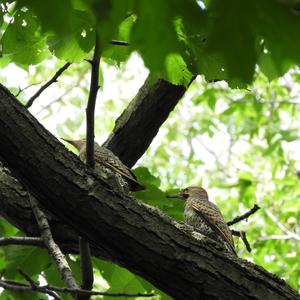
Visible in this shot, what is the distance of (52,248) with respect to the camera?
2721 mm

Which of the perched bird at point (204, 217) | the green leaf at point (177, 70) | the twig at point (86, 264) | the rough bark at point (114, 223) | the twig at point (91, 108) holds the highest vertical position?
the perched bird at point (204, 217)

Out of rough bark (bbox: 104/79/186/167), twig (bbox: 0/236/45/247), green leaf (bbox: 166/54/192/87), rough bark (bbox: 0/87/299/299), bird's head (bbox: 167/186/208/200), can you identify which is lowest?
twig (bbox: 0/236/45/247)

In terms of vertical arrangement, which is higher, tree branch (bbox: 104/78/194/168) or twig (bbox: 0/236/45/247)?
tree branch (bbox: 104/78/194/168)

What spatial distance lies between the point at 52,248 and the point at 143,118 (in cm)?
142

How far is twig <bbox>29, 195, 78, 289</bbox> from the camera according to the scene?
250 centimetres

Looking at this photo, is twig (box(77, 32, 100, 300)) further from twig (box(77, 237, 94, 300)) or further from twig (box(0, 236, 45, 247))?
twig (box(0, 236, 45, 247))

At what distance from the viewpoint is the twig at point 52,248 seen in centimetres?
250

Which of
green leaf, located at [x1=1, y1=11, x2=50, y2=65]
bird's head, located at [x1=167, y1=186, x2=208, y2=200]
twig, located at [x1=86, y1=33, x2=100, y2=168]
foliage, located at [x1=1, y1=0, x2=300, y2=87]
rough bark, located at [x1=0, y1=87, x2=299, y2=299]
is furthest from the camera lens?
bird's head, located at [x1=167, y1=186, x2=208, y2=200]

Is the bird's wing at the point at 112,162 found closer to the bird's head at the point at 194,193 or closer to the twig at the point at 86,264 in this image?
the twig at the point at 86,264

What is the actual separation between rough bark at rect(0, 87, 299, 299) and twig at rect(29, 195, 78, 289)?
144 mm

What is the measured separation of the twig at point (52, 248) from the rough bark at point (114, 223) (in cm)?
14

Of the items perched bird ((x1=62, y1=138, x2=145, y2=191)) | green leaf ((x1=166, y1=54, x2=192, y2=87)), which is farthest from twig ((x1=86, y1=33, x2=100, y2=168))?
perched bird ((x1=62, y1=138, x2=145, y2=191))

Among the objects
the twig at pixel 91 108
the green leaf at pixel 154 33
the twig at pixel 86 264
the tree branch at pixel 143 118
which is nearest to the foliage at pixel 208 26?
the green leaf at pixel 154 33

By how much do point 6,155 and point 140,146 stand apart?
1.61m
